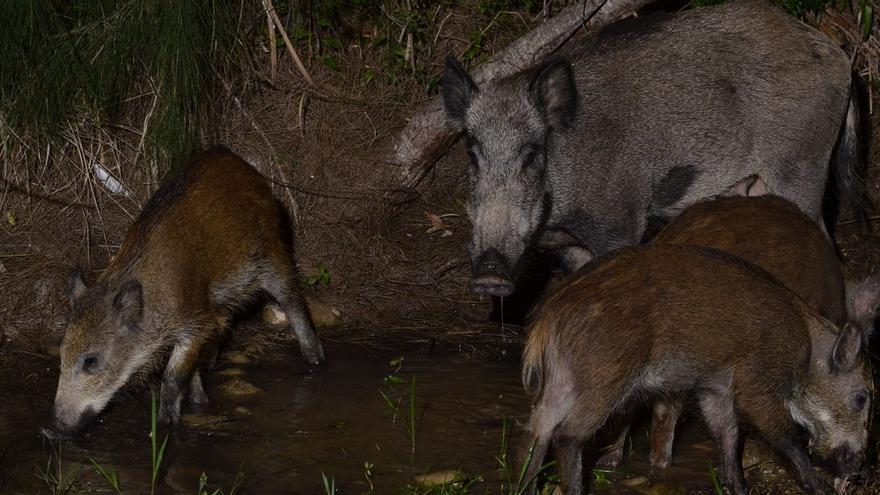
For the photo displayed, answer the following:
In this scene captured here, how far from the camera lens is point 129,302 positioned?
232 inches

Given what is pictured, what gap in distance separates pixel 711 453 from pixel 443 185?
3223mm

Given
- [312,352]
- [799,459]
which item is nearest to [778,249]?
[799,459]

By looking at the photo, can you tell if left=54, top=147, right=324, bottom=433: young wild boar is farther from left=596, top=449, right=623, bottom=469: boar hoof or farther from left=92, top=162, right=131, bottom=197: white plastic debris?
left=596, top=449, right=623, bottom=469: boar hoof

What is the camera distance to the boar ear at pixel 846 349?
5043 millimetres

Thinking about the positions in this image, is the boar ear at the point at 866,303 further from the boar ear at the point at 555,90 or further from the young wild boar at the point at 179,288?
the young wild boar at the point at 179,288

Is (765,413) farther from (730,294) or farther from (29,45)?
(29,45)

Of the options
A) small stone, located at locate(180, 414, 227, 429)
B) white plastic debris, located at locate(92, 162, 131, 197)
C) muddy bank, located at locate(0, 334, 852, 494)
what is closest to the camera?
muddy bank, located at locate(0, 334, 852, 494)

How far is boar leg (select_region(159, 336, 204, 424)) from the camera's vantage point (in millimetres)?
5902

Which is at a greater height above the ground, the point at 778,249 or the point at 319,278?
the point at 778,249

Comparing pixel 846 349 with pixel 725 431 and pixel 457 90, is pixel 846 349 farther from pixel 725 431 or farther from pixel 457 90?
pixel 457 90

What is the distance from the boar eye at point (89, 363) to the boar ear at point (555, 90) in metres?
2.45

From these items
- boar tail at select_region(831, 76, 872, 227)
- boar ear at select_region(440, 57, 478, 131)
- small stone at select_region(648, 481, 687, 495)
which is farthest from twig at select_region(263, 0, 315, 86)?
small stone at select_region(648, 481, 687, 495)

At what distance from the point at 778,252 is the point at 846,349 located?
0.74m

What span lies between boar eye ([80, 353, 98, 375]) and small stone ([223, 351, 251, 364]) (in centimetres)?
94
